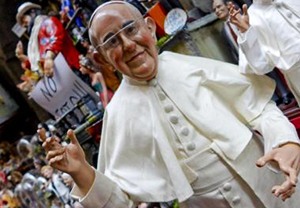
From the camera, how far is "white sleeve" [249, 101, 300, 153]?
80 cm

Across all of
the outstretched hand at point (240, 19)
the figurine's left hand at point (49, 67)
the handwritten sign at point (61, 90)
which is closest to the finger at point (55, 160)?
the outstretched hand at point (240, 19)

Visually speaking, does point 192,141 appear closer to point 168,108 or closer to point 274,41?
point 168,108

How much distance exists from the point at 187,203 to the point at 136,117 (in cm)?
25

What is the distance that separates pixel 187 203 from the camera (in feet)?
3.18

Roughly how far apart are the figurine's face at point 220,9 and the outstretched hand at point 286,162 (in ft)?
1.90

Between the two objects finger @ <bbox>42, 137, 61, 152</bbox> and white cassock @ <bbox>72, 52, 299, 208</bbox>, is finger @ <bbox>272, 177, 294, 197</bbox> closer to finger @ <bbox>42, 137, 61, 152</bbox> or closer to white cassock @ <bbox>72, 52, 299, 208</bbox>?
white cassock @ <bbox>72, 52, 299, 208</bbox>

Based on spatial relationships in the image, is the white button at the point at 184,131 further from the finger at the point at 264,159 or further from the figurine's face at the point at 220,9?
the figurine's face at the point at 220,9

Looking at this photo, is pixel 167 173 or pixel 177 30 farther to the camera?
pixel 177 30

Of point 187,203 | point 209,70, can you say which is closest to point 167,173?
point 187,203

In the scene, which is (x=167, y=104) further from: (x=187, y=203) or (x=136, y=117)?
(x=187, y=203)

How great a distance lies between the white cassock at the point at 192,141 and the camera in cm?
88

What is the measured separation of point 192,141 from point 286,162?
24 cm

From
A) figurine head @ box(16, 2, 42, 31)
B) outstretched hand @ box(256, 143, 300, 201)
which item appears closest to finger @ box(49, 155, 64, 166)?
outstretched hand @ box(256, 143, 300, 201)

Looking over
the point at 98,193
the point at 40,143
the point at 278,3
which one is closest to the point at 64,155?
the point at 98,193
